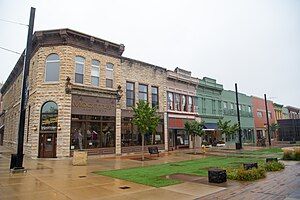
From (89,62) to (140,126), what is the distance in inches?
343

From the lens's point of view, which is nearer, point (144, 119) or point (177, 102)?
point (144, 119)

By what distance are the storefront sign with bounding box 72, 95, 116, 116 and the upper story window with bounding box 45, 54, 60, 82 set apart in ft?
8.61

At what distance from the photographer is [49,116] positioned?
22.7 m

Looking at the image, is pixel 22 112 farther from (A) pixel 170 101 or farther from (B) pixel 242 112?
(B) pixel 242 112

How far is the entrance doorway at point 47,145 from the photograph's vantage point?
22062 millimetres

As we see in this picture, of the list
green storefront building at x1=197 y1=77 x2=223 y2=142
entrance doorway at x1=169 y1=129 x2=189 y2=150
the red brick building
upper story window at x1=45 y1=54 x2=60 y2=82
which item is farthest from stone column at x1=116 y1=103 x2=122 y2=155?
the red brick building

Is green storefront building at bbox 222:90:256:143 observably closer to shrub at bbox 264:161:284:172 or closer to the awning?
the awning

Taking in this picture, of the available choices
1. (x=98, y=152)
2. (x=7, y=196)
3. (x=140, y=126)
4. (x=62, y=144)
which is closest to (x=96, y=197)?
(x=7, y=196)

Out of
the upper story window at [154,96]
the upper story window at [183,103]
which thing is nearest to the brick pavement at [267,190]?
the upper story window at [154,96]

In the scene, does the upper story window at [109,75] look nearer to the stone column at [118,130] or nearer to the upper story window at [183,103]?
the stone column at [118,130]

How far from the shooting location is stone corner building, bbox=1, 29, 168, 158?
882 inches

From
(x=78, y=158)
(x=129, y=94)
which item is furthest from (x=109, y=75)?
(x=78, y=158)

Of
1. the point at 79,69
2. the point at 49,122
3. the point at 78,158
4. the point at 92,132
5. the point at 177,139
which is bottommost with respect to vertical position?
the point at 78,158

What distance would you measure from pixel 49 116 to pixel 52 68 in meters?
4.53
